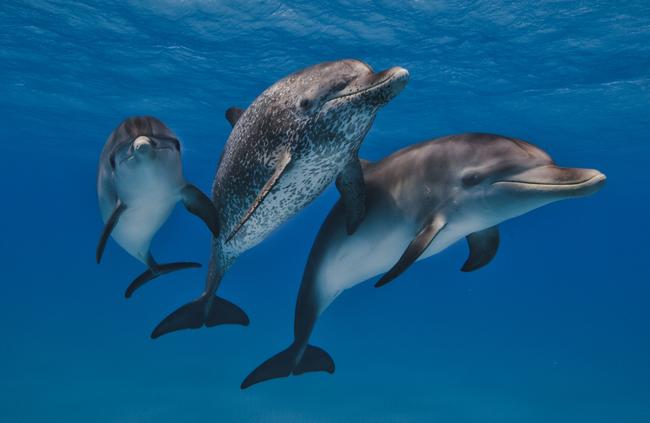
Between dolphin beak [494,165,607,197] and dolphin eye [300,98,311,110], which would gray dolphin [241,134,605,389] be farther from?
dolphin eye [300,98,311,110]

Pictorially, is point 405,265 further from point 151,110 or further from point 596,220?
point 596,220

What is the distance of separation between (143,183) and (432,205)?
298 centimetres

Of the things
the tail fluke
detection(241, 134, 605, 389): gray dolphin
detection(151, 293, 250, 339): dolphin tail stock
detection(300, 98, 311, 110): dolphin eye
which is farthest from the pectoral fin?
the tail fluke

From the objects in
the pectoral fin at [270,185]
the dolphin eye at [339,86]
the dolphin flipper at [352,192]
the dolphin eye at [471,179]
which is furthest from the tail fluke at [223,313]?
the dolphin eye at [471,179]

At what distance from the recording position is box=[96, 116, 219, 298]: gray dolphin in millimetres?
5719

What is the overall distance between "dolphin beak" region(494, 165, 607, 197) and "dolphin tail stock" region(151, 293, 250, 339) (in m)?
4.46

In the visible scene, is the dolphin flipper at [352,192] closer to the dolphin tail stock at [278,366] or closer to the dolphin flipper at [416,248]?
the dolphin flipper at [416,248]

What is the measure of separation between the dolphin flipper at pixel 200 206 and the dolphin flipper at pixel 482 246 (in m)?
2.73

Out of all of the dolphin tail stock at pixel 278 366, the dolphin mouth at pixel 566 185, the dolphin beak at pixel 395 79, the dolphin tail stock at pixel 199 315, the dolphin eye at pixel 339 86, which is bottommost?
the dolphin tail stock at pixel 278 366

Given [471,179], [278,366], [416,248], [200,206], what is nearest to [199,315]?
[278,366]

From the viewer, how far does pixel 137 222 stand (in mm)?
7035

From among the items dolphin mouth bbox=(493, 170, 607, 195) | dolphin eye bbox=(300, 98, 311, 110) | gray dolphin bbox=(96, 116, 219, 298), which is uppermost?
dolphin eye bbox=(300, 98, 311, 110)

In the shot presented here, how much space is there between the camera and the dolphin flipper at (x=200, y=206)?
611 centimetres

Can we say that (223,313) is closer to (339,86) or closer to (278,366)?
(278,366)
